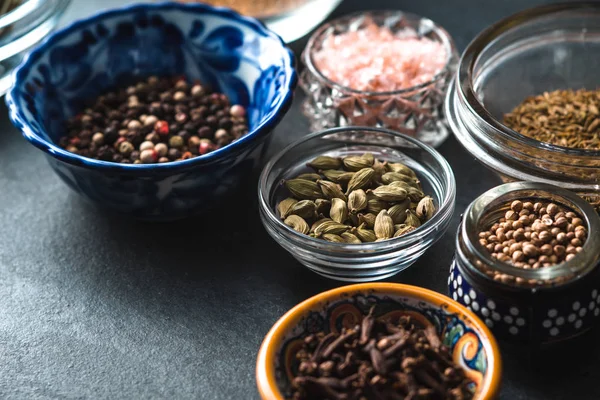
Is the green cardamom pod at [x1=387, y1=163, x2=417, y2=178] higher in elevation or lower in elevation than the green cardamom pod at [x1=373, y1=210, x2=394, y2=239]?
higher

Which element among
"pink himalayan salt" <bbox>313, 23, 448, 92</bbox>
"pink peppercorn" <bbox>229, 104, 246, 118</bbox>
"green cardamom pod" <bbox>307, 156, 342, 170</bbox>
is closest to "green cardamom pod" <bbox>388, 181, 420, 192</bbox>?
"green cardamom pod" <bbox>307, 156, 342, 170</bbox>

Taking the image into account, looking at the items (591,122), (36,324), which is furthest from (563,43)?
(36,324)

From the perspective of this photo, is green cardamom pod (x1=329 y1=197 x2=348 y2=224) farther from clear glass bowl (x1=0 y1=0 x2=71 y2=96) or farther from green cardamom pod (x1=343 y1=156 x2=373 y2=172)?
clear glass bowl (x1=0 y1=0 x2=71 y2=96)

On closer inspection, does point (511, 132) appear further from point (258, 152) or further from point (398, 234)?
point (258, 152)

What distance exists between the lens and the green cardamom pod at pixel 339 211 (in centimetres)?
120

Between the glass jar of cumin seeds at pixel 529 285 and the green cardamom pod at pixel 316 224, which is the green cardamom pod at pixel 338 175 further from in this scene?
the glass jar of cumin seeds at pixel 529 285

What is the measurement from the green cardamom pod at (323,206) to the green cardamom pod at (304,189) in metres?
0.02

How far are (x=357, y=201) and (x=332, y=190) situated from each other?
0.15 feet

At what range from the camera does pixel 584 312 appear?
1.04 meters

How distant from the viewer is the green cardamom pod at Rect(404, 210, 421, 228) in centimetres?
119

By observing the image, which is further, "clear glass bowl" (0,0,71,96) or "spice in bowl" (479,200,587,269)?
"clear glass bowl" (0,0,71,96)

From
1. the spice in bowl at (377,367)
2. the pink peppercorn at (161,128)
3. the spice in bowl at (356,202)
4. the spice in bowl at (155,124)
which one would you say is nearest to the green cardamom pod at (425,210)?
the spice in bowl at (356,202)

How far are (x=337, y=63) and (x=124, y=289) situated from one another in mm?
537

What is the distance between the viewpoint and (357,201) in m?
1.22
